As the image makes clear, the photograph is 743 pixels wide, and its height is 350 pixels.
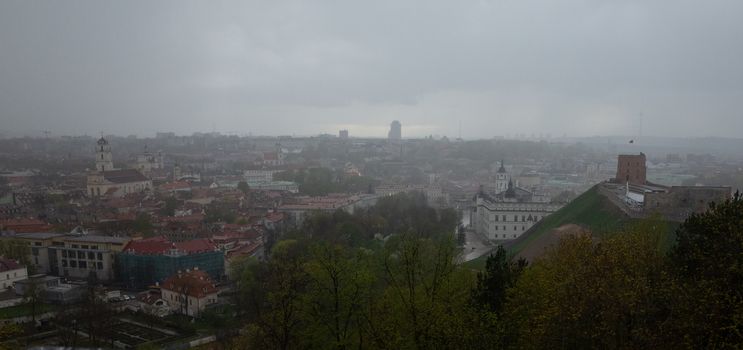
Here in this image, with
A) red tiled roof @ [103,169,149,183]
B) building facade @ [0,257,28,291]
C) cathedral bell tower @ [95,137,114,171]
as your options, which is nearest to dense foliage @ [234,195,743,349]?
building facade @ [0,257,28,291]

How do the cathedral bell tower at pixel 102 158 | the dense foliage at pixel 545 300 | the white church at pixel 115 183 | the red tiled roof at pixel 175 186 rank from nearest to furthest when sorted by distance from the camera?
the dense foliage at pixel 545 300 < the white church at pixel 115 183 < the red tiled roof at pixel 175 186 < the cathedral bell tower at pixel 102 158

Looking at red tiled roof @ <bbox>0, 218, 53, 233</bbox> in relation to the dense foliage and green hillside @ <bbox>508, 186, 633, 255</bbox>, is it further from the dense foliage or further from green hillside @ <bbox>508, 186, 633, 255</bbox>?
green hillside @ <bbox>508, 186, 633, 255</bbox>

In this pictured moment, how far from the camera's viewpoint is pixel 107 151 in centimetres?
6562

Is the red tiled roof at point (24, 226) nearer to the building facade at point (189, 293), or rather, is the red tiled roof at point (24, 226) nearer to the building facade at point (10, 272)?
the building facade at point (10, 272)

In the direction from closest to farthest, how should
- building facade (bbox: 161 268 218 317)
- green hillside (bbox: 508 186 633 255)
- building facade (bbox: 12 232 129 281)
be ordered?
building facade (bbox: 161 268 218 317) < green hillside (bbox: 508 186 633 255) < building facade (bbox: 12 232 129 281)

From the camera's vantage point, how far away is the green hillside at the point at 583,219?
77.8ft

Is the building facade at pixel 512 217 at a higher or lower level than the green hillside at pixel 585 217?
lower

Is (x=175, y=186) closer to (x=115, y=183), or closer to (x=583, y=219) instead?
(x=115, y=183)

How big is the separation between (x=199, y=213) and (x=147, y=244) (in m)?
13.8

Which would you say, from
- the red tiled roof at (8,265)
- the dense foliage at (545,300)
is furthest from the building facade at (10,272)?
the dense foliage at (545,300)

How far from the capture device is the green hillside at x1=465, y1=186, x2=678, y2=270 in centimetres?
2372

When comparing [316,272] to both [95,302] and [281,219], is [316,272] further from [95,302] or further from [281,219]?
[281,219]

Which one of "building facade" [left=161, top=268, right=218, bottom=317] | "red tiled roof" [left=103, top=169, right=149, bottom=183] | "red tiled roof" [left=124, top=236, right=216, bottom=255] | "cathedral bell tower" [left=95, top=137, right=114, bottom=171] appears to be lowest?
"building facade" [left=161, top=268, right=218, bottom=317]

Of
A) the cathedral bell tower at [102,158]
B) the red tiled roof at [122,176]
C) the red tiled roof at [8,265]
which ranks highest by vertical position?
the cathedral bell tower at [102,158]
